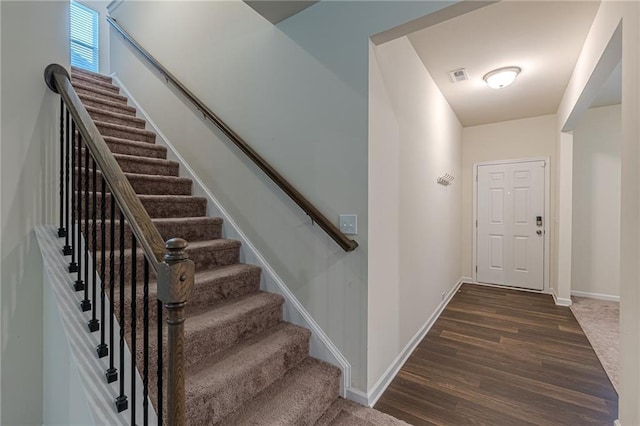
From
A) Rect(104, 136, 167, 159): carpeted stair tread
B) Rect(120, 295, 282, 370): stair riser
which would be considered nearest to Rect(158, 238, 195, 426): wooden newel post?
Rect(120, 295, 282, 370): stair riser

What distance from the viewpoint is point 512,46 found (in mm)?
2621

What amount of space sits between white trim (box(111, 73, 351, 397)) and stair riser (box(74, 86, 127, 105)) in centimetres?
112

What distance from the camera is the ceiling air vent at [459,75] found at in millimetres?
3070

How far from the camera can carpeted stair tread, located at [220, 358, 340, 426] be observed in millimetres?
1491

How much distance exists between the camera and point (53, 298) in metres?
1.45

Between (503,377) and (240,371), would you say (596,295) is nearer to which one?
(503,377)

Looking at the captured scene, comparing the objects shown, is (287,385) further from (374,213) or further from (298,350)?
(374,213)

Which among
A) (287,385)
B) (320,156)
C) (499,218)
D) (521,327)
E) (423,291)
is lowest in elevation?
(521,327)

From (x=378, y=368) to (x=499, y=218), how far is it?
12.6ft

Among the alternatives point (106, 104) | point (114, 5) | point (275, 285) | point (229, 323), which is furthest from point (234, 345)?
point (114, 5)

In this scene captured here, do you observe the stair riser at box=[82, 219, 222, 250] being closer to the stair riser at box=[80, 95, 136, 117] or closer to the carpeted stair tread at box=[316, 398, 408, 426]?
the carpeted stair tread at box=[316, 398, 408, 426]

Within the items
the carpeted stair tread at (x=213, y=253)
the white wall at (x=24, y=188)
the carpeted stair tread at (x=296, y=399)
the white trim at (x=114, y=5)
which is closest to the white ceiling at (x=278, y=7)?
the white wall at (x=24, y=188)

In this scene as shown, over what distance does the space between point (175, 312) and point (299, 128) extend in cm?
158

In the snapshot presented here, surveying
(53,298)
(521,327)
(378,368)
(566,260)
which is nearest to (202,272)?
(53,298)
